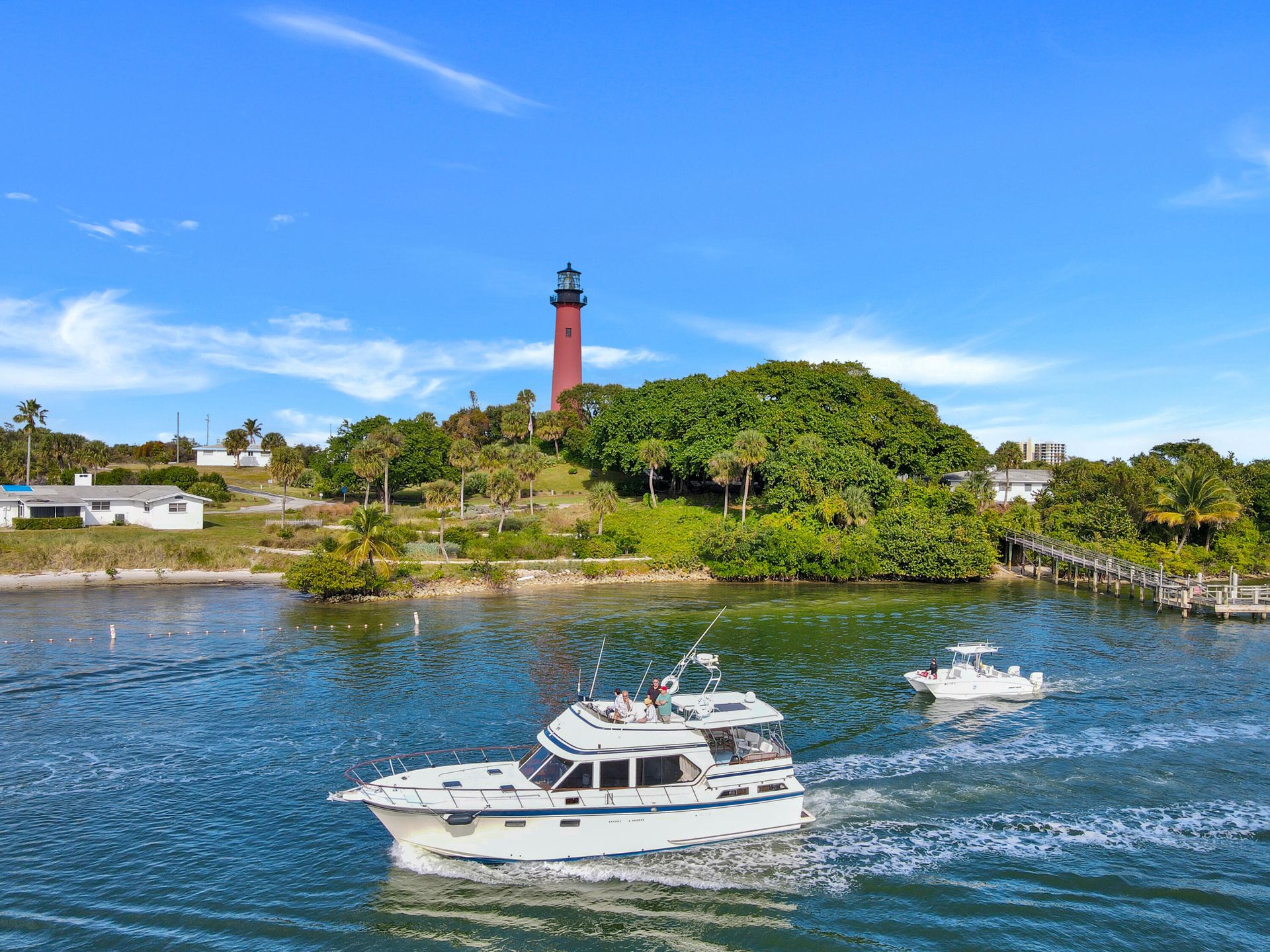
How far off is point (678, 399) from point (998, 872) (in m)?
77.4

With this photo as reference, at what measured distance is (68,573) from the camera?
63688mm

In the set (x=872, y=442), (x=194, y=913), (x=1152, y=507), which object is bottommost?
(x=194, y=913)

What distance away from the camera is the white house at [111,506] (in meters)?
83.4

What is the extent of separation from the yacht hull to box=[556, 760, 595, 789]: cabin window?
598 mm

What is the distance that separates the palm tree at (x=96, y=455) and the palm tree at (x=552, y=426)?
65888 mm

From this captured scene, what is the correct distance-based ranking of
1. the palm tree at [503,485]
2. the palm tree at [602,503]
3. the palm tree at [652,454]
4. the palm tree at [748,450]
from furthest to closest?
1. the palm tree at [652,454]
2. the palm tree at [748,450]
3. the palm tree at [602,503]
4. the palm tree at [503,485]

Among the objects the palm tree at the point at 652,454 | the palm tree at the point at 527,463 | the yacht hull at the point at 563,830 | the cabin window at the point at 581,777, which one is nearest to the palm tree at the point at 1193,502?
the palm tree at the point at 652,454

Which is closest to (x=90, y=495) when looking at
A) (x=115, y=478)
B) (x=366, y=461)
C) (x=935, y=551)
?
(x=115, y=478)

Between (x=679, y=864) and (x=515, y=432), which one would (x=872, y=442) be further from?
(x=679, y=864)

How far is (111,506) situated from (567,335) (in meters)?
71.1

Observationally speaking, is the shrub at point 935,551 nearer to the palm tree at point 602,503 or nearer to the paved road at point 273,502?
the palm tree at point 602,503

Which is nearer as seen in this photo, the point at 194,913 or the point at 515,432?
the point at 194,913

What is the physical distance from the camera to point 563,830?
19.9 metres

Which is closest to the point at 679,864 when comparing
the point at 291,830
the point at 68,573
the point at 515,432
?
the point at 291,830
